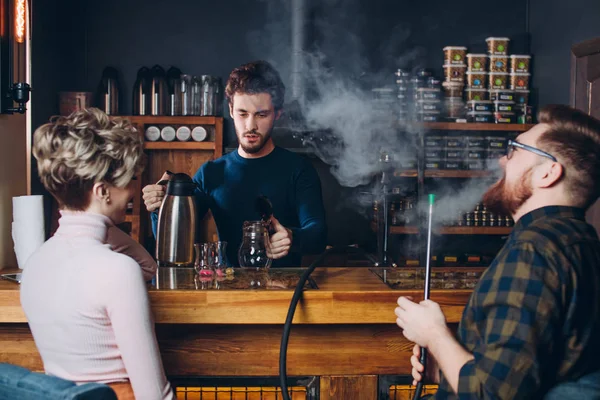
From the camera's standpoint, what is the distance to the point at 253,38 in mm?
5422

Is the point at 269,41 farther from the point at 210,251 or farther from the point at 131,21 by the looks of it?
the point at 210,251

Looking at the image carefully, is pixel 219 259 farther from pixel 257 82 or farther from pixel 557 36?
pixel 557 36

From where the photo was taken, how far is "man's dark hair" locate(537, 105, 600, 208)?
146 centimetres

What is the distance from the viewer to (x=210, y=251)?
229 cm

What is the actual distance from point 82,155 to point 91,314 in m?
0.37

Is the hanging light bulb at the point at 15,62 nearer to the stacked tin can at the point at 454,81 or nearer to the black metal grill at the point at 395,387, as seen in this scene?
the black metal grill at the point at 395,387

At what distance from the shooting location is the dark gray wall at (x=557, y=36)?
451cm

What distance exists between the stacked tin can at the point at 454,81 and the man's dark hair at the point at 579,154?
369 cm

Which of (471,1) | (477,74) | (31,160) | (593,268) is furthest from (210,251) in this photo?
(471,1)

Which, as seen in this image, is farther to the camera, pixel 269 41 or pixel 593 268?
pixel 269 41

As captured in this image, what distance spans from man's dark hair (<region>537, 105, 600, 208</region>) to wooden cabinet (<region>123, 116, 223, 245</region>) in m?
3.72

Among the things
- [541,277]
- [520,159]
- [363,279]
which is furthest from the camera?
[363,279]

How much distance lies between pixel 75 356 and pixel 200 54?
4338 mm

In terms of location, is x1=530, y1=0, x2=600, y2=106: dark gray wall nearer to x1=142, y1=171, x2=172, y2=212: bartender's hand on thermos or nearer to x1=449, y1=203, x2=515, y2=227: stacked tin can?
x1=449, y1=203, x2=515, y2=227: stacked tin can
